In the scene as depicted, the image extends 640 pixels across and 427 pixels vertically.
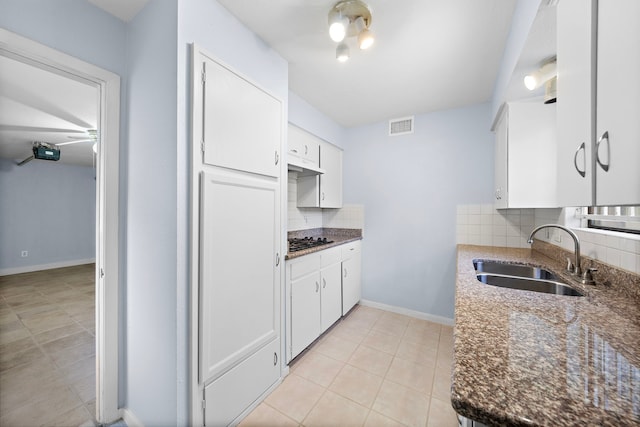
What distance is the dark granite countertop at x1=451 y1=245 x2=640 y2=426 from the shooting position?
43cm

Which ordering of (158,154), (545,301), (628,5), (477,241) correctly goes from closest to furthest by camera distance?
(628,5) < (545,301) < (158,154) < (477,241)

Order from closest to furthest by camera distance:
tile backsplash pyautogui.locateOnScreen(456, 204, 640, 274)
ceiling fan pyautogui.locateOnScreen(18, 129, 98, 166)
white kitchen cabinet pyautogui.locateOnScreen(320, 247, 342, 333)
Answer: tile backsplash pyautogui.locateOnScreen(456, 204, 640, 274) → white kitchen cabinet pyautogui.locateOnScreen(320, 247, 342, 333) → ceiling fan pyautogui.locateOnScreen(18, 129, 98, 166)

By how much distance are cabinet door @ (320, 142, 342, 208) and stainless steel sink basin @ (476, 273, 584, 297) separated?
1897 mm

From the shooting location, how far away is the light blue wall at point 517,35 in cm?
113

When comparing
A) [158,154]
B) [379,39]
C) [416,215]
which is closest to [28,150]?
[158,154]

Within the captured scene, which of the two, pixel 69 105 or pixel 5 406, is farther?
pixel 69 105

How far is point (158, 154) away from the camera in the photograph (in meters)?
1.31

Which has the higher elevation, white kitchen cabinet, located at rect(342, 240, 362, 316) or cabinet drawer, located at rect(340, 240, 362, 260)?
cabinet drawer, located at rect(340, 240, 362, 260)

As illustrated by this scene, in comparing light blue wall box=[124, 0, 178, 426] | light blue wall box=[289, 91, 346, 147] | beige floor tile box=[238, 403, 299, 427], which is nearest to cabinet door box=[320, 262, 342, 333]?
beige floor tile box=[238, 403, 299, 427]

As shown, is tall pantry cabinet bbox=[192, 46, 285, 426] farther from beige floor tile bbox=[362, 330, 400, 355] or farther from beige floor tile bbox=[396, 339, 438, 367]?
beige floor tile bbox=[396, 339, 438, 367]

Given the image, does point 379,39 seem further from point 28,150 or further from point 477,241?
point 28,150

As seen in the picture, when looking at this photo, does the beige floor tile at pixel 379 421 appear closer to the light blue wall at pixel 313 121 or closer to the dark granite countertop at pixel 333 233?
the dark granite countertop at pixel 333 233

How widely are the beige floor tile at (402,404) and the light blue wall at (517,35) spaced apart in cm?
224

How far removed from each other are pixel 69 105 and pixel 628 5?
13.7 ft
